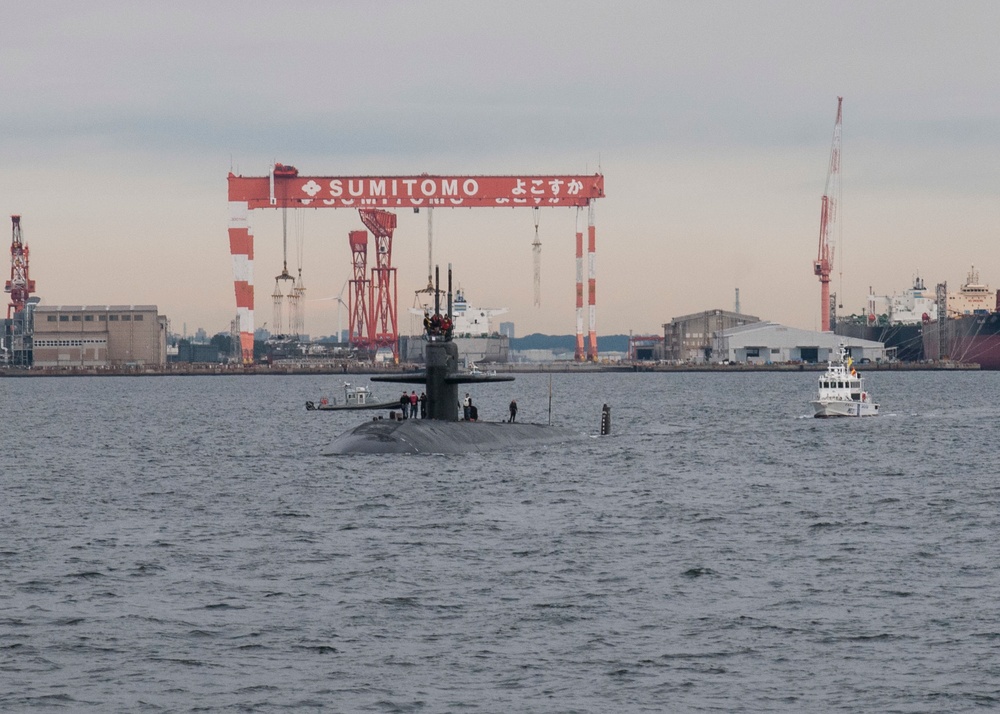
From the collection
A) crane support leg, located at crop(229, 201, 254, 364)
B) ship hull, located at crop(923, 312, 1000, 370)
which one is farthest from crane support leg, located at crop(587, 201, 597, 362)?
ship hull, located at crop(923, 312, 1000, 370)

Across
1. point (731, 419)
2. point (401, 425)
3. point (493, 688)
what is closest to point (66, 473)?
point (401, 425)

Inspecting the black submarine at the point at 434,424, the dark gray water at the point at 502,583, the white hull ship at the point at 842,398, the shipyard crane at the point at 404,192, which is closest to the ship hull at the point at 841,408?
the white hull ship at the point at 842,398

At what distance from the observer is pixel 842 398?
76.5 meters

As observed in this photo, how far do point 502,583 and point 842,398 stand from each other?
179 ft

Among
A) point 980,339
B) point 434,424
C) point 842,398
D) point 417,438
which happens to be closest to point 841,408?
point 842,398

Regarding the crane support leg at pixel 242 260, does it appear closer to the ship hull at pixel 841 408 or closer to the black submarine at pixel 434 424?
the ship hull at pixel 841 408

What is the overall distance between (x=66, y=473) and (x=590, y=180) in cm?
8937

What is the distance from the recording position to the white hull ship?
Result: 249ft

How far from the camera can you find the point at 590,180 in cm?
13088

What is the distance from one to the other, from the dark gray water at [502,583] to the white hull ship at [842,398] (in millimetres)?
23547

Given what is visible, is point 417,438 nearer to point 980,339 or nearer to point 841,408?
point 841,408

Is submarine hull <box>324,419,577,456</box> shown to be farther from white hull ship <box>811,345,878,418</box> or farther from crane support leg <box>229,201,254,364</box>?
crane support leg <box>229,201,254,364</box>

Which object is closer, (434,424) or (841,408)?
(434,424)

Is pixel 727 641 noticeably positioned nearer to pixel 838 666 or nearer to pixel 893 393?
pixel 838 666
